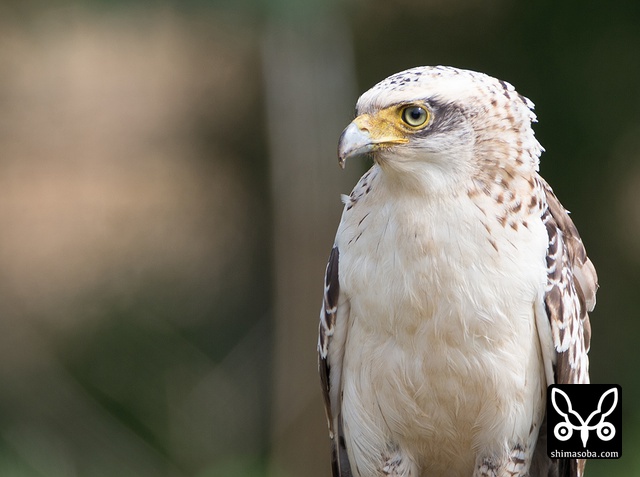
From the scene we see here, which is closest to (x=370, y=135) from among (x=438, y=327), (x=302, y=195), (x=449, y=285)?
(x=449, y=285)

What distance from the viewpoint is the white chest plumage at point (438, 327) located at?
294 cm

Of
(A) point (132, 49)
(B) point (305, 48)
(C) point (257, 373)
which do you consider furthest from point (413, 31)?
(C) point (257, 373)

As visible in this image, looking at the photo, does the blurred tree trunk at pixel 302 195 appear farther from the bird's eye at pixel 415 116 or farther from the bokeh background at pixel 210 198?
the bird's eye at pixel 415 116

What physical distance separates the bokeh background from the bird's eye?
92.4 inches

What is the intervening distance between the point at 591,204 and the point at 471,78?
321 centimetres

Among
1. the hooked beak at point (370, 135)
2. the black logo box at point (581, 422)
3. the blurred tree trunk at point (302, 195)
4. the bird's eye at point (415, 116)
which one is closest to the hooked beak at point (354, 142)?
the hooked beak at point (370, 135)

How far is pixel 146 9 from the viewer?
5621mm

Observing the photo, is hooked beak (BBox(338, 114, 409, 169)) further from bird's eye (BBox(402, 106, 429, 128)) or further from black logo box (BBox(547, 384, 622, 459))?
black logo box (BBox(547, 384, 622, 459))

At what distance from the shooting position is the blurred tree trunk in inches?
214

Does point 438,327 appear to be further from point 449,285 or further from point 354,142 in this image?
point 354,142

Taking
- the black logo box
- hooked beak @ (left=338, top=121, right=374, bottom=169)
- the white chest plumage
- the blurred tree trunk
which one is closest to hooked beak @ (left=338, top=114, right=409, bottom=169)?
hooked beak @ (left=338, top=121, right=374, bottom=169)

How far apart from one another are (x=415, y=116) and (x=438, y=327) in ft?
2.12

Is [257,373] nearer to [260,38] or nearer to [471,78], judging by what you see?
[260,38]

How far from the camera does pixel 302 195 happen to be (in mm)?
5613
